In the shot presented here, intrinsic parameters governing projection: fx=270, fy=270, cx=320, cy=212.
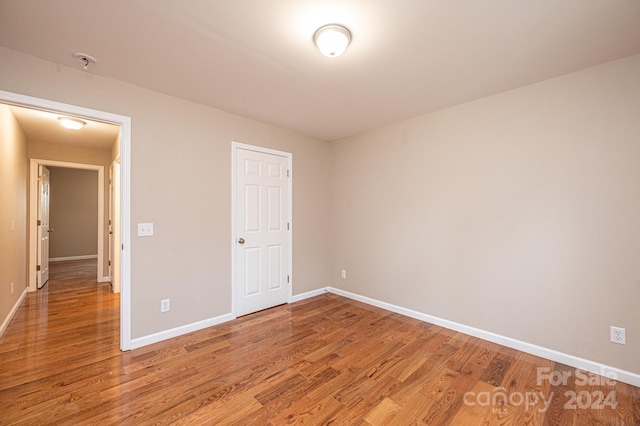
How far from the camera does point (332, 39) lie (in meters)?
1.82

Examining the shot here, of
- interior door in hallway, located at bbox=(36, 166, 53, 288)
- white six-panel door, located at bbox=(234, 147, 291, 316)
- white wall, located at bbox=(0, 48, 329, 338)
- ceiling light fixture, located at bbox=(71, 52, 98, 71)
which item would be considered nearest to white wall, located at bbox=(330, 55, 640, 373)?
white six-panel door, located at bbox=(234, 147, 291, 316)

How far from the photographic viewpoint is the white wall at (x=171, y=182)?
2.30m

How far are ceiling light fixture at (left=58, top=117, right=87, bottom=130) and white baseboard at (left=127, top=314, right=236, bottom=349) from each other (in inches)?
112

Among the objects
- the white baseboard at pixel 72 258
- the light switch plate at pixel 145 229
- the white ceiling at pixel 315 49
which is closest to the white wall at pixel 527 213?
the white ceiling at pixel 315 49

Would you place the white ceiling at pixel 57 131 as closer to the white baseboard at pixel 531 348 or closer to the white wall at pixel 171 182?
the white wall at pixel 171 182

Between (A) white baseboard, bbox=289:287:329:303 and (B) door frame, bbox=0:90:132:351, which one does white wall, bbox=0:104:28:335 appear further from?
(A) white baseboard, bbox=289:287:329:303

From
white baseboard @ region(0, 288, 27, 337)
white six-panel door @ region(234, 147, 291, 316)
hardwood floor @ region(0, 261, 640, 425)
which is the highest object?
white six-panel door @ region(234, 147, 291, 316)

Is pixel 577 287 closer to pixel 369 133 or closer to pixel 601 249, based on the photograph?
pixel 601 249

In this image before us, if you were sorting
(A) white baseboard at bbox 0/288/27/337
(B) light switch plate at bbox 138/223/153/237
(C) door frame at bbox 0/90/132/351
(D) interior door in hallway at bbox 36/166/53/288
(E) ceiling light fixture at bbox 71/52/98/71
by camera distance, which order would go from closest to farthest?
(E) ceiling light fixture at bbox 71/52/98/71 < (C) door frame at bbox 0/90/132/351 < (B) light switch plate at bbox 138/223/153/237 < (A) white baseboard at bbox 0/288/27/337 < (D) interior door in hallway at bbox 36/166/53/288

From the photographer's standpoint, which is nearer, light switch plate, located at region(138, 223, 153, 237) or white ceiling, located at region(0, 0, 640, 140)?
white ceiling, located at region(0, 0, 640, 140)

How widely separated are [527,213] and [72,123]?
5.35 meters

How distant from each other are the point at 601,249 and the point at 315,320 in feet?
9.14

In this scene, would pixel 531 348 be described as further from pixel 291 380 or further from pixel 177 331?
pixel 177 331

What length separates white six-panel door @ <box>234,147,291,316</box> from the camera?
11.3 ft
